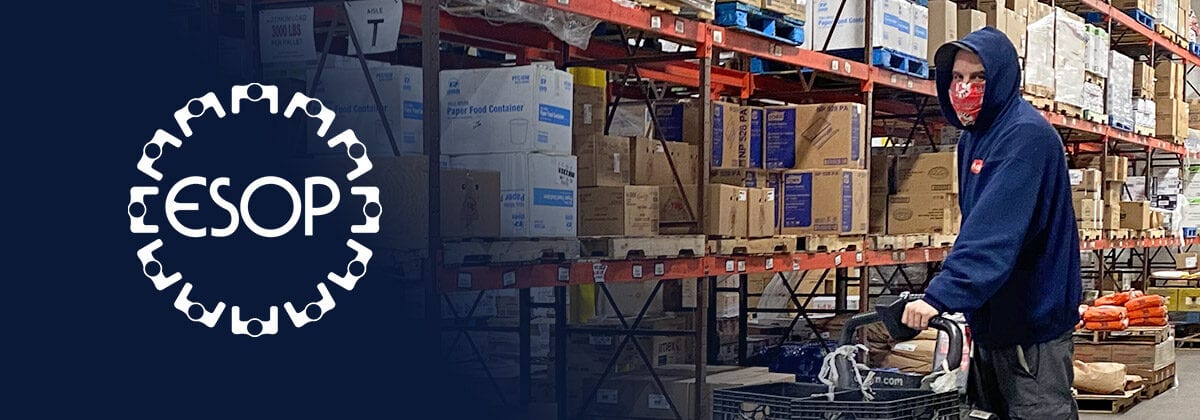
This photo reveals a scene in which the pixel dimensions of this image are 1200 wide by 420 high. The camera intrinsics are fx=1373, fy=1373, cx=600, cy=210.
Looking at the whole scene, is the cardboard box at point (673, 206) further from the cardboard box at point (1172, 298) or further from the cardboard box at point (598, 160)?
the cardboard box at point (1172, 298)

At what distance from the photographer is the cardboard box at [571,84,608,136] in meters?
6.59

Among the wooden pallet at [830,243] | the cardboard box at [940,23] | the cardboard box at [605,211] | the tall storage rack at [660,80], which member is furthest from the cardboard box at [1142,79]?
the cardboard box at [605,211]

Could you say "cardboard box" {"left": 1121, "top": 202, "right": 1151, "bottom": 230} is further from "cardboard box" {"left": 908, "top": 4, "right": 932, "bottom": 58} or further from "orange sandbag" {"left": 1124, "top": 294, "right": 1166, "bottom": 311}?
"cardboard box" {"left": 908, "top": 4, "right": 932, "bottom": 58}

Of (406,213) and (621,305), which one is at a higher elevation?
(406,213)

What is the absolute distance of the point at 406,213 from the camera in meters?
5.02

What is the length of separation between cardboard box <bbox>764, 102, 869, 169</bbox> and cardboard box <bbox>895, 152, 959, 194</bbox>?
1341 mm

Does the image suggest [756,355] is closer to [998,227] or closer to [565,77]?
[565,77]

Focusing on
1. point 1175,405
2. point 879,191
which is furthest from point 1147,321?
point 879,191

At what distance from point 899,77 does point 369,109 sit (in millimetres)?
4683

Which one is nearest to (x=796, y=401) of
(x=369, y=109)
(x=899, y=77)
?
(x=369, y=109)

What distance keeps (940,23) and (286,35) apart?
543cm

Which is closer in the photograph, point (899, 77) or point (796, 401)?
point (796, 401)

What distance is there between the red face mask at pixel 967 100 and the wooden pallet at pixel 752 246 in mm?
2953

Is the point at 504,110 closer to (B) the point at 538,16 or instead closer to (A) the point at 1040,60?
(B) the point at 538,16
